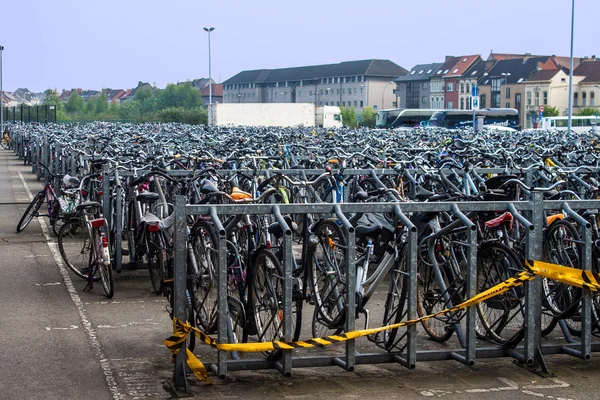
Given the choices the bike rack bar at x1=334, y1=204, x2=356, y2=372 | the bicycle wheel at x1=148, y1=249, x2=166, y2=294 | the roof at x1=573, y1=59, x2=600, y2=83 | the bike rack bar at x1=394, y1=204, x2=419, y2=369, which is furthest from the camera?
the roof at x1=573, y1=59, x2=600, y2=83

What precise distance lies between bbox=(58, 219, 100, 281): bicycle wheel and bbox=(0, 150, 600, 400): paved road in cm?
113

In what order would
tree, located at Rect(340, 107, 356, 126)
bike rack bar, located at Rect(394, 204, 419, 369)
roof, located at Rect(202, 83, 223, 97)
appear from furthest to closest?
roof, located at Rect(202, 83, 223, 97) < tree, located at Rect(340, 107, 356, 126) < bike rack bar, located at Rect(394, 204, 419, 369)

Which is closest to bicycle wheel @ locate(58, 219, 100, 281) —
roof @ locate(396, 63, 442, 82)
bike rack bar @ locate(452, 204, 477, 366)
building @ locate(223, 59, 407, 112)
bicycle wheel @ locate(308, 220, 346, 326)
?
bicycle wheel @ locate(308, 220, 346, 326)

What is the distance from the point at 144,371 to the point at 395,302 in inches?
61.8

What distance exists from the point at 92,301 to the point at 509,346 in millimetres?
3632

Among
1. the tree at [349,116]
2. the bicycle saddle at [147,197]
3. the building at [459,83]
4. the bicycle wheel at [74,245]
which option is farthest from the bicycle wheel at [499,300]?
the building at [459,83]

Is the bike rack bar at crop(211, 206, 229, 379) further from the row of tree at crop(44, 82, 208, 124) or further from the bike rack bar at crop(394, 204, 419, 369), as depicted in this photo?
the row of tree at crop(44, 82, 208, 124)

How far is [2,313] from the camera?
23.6 ft

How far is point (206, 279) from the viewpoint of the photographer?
231 inches

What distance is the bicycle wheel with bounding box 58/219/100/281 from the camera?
8.77 metres

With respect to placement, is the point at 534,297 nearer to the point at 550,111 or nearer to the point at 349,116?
the point at 550,111

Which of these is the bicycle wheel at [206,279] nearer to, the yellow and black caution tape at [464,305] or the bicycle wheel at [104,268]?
the yellow and black caution tape at [464,305]

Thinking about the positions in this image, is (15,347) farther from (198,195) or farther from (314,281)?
(198,195)

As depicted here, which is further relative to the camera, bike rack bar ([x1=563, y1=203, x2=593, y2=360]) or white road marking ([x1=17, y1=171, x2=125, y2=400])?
bike rack bar ([x1=563, y1=203, x2=593, y2=360])
